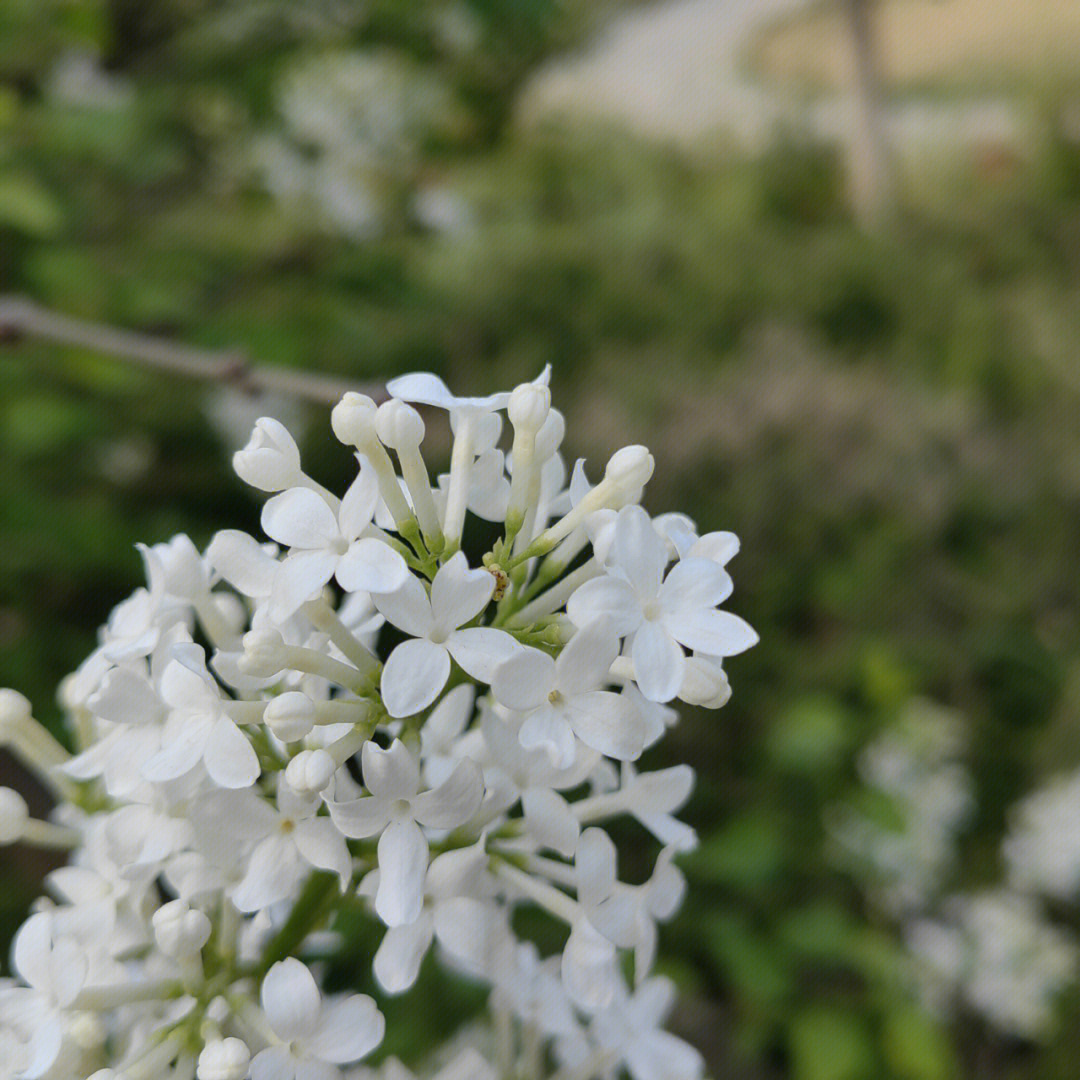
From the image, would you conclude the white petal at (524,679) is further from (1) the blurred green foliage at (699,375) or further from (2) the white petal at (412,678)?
(1) the blurred green foliage at (699,375)

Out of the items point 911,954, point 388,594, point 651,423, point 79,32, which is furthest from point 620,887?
point 651,423

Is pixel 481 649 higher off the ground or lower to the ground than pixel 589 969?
higher

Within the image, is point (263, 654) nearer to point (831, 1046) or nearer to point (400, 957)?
point (400, 957)

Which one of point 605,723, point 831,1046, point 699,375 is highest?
point 605,723

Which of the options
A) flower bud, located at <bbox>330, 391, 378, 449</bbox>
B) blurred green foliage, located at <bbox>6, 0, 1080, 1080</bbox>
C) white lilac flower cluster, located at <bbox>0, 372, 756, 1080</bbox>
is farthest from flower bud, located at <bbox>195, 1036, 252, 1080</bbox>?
blurred green foliage, located at <bbox>6, 0, 1080, 1080</bbox>

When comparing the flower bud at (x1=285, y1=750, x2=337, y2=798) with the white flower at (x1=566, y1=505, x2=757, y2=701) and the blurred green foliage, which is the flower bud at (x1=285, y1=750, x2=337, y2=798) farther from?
the blurred green foliage

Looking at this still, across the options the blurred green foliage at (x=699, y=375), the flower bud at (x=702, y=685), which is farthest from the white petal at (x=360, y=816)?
the blurred green foliage at (x=699, y=375)

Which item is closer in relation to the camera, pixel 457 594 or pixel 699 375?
pixel 457 594

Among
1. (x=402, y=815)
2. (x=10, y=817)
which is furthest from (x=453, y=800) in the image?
(x=10, y=817)
